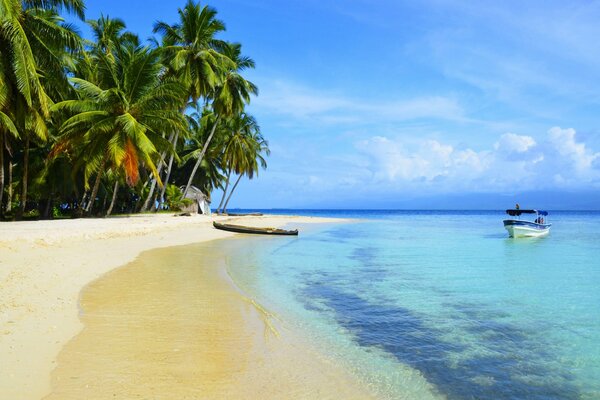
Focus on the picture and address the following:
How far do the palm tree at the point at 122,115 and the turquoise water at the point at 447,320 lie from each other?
10240mm

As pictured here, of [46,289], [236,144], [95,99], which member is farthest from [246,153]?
[46,289]

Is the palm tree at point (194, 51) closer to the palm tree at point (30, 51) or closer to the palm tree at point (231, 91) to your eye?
the palm tree at point (231, 91)

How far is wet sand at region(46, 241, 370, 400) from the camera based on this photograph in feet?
12.6

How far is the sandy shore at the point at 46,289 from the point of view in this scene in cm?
405

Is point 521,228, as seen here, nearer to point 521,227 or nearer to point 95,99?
point 521,227

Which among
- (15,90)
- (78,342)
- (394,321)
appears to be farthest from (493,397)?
(15,90)

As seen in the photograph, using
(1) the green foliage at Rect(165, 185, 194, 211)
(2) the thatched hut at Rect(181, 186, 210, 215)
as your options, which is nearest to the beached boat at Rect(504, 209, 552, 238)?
(1) the green foliage at Rect(165, 185, 194, 211)

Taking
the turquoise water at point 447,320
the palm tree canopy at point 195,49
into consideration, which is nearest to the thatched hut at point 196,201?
the palm tree canopy at point 195,49

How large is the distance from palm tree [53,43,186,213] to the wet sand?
14565 mm

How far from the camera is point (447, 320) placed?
7.03 metres

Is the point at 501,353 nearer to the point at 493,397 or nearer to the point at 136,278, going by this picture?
the point at 493,397

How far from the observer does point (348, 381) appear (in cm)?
434

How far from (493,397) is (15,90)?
19.6m

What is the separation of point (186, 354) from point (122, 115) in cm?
1910
